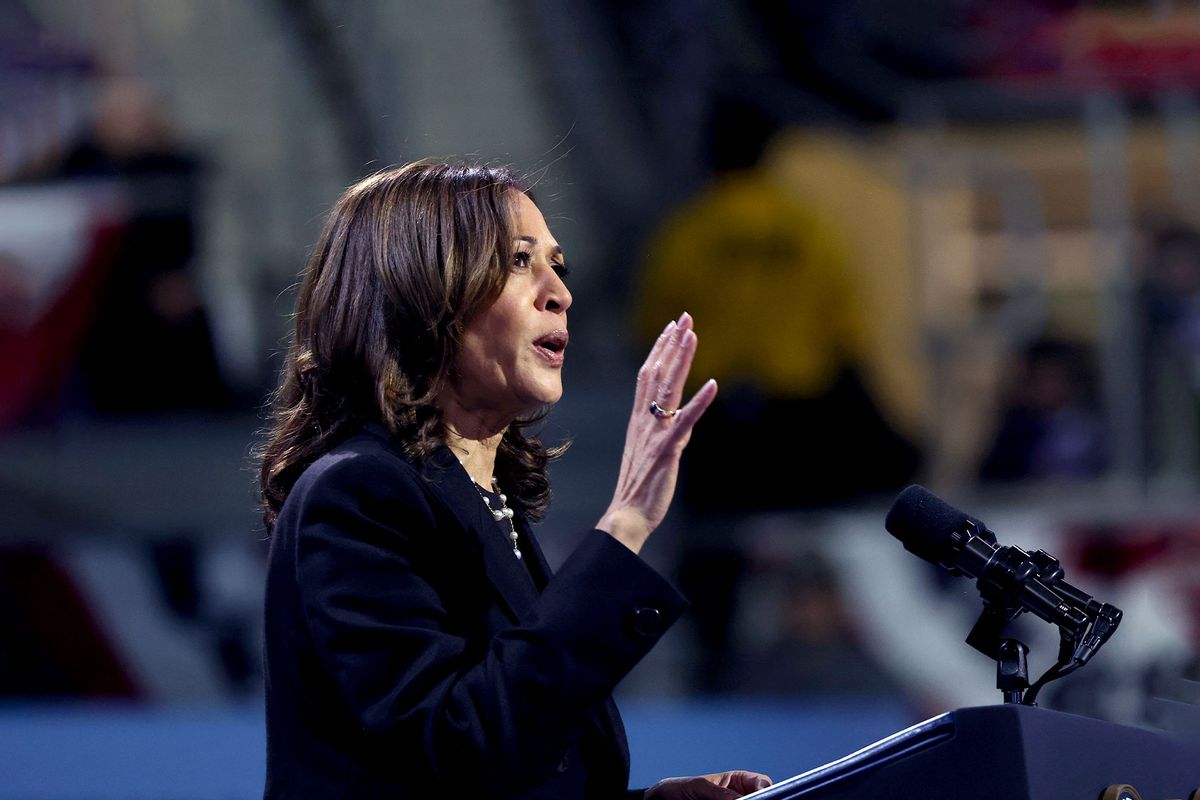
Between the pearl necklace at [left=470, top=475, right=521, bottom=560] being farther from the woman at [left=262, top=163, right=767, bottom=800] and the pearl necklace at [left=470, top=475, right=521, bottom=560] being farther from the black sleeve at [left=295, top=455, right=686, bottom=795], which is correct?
the black sleeve at [left=295, top=455, right=686, bottom=795]

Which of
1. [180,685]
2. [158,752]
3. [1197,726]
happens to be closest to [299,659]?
[1197,726]

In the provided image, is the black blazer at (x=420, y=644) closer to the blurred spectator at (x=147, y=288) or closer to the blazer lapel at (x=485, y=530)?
the blazer lapel at (x=485, y=530)

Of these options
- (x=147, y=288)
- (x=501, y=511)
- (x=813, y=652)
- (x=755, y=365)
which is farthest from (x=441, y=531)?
(x=147, y=288)

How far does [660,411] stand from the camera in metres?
1.71

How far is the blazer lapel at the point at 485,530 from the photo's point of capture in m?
1.86

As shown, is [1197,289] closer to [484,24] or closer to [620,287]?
[620,287]

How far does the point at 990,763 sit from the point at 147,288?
4410 mm

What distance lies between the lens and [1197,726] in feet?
5.78

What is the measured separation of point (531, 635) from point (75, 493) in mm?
3899

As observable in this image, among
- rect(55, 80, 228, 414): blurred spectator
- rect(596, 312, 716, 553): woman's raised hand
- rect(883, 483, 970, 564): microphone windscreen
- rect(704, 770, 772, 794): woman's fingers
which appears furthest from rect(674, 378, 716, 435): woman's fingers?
rect(55, 80, 228, 414): blurred spectator

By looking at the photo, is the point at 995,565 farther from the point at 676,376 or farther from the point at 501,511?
the point at 501,511

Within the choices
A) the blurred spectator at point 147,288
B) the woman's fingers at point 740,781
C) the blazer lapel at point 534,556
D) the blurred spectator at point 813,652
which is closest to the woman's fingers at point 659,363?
the blazer lapel at point 534,556

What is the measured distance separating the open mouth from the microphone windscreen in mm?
410

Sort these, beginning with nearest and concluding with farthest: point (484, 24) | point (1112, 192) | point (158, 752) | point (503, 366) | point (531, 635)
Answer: point (531, 635)
point (503, 366)
point (158, 752)
point (1112, 192)
point (484, 24)
